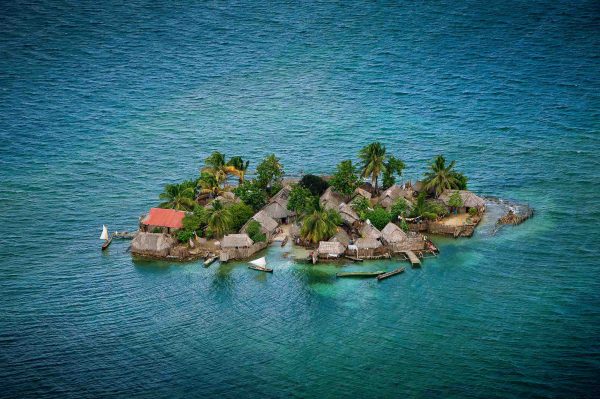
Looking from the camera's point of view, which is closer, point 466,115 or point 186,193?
point 186,193

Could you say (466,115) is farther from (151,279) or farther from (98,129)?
(151,279)

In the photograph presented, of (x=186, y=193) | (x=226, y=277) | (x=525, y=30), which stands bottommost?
(x=226, y=277)

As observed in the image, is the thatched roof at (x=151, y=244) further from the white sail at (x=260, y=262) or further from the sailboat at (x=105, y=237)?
the white sail at (x=260, y=262)

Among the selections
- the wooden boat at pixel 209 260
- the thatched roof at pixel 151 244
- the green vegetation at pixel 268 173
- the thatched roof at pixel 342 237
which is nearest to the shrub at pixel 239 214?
the wooden boat at pixel 209 260

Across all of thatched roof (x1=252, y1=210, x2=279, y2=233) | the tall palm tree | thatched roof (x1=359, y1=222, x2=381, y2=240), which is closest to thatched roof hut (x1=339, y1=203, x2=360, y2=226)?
thatched roof (x1=359, y1=222, x2=381, y2=240)

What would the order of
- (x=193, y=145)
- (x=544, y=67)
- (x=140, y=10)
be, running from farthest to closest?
1. (x=140, y=10)
2. (x=544, y=67)
3. (x=193, y=145)

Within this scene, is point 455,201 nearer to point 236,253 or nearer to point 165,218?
point 236,253

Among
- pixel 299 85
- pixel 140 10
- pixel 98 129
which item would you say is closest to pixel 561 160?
pixel 299 85
